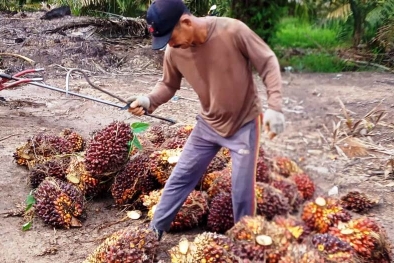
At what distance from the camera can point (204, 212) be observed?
2.83 meters

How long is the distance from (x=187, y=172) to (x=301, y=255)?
0.72 meters

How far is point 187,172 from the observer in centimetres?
254

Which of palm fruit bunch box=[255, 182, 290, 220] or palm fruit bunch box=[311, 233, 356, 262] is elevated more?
palm fruit bunch box=[311, 233, 356, 262]

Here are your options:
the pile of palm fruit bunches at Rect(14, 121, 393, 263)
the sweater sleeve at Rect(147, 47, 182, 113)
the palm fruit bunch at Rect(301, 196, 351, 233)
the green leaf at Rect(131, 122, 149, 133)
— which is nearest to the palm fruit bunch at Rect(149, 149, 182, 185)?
the pile of palm fruit bunches at Rect(14, 121, 393, 263)

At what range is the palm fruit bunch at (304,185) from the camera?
119 inches

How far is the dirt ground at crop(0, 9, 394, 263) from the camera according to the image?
2389 millimetres

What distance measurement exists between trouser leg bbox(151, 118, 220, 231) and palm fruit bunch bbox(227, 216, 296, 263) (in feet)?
1.27

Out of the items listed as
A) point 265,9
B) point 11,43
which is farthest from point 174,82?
point 11,43

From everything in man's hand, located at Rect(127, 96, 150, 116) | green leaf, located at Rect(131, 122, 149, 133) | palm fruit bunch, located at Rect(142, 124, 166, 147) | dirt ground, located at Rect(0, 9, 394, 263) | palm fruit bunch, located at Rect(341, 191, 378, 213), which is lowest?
dirt ground, located at Rect(0, 9, 394, 263)

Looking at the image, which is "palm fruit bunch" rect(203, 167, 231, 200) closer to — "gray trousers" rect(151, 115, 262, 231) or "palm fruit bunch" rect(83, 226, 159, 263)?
"gray trousers" rect(151, 115, 262, 231)

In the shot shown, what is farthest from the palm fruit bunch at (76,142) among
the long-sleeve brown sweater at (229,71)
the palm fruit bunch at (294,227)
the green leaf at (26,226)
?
the palm fruit bunch at (294,227)

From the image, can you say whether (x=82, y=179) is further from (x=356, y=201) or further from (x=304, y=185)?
(x=356, y=201)

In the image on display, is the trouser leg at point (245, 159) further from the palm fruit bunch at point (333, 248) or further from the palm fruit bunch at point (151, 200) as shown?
the palm fruit bunch at point (151, 200)

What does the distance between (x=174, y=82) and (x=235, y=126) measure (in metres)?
0.42
